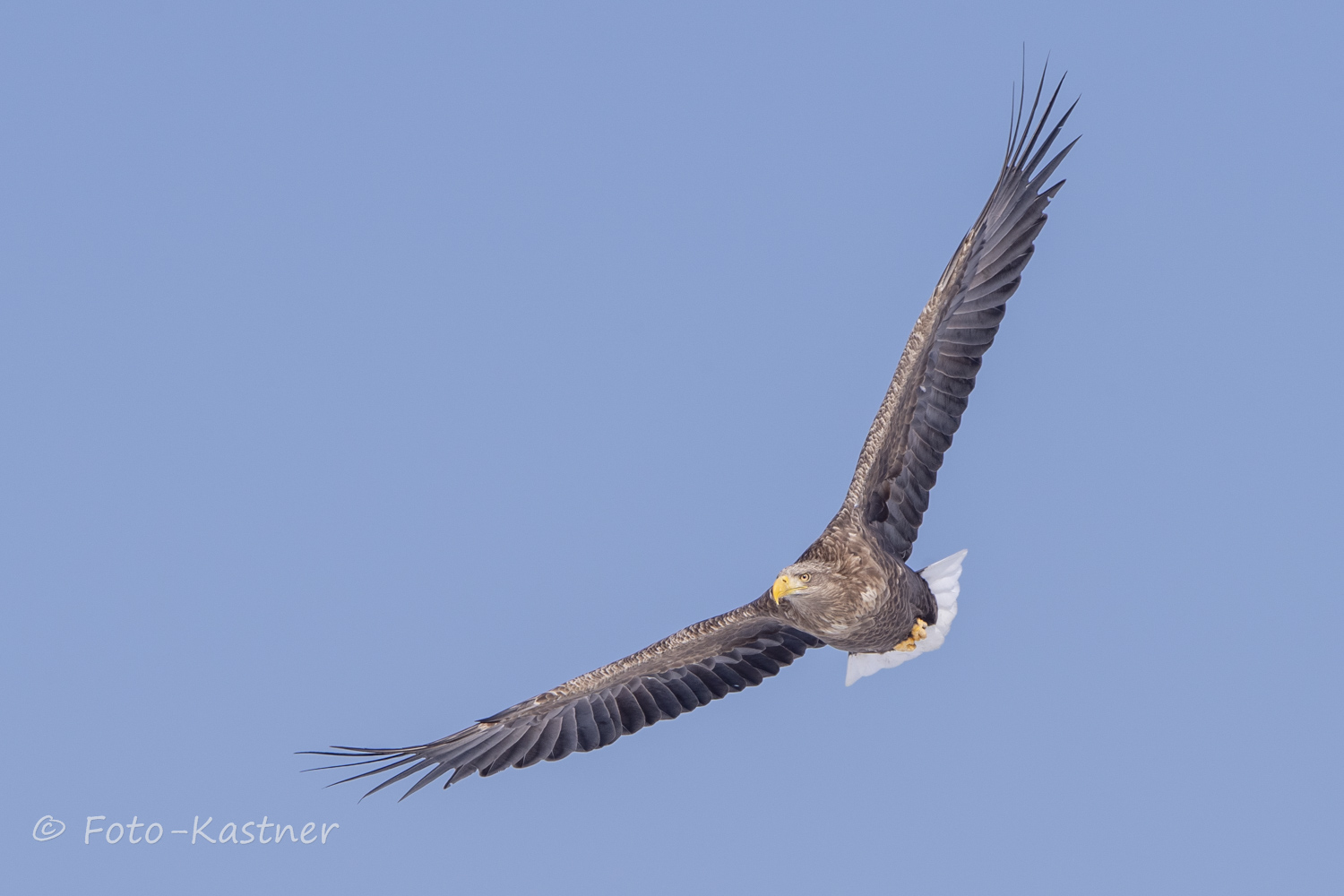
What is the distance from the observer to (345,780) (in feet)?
39.3

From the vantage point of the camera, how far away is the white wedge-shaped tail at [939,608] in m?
13.0

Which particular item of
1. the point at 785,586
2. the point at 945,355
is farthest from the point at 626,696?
the point at 945,355

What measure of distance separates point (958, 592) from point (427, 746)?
471 centimetres

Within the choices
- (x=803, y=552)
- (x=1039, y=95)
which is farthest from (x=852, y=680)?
(x=1039, y=95)

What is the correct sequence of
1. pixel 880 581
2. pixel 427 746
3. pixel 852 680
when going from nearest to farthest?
pixel 880 581
pixel 427 746
pixel 852 680

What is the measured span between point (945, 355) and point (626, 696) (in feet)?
13.4

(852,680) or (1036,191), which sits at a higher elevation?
(1036,191)

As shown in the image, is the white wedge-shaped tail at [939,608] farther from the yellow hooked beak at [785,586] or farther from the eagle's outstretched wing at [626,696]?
the yellow hooked beak at [785,586]

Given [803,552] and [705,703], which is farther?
[705,703]

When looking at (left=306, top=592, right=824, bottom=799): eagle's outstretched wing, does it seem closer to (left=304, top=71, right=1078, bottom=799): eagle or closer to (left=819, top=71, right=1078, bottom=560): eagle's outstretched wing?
(left=304, top=71, right=1078, bottom=799): eagle

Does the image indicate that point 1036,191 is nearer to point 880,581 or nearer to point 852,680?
point 880,581

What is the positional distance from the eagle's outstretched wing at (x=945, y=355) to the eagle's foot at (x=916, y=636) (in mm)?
596

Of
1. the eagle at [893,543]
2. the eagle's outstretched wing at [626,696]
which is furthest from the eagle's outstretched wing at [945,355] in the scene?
the eagle's outstretched wing at [626,696]

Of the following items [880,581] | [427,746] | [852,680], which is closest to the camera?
[880,581]
